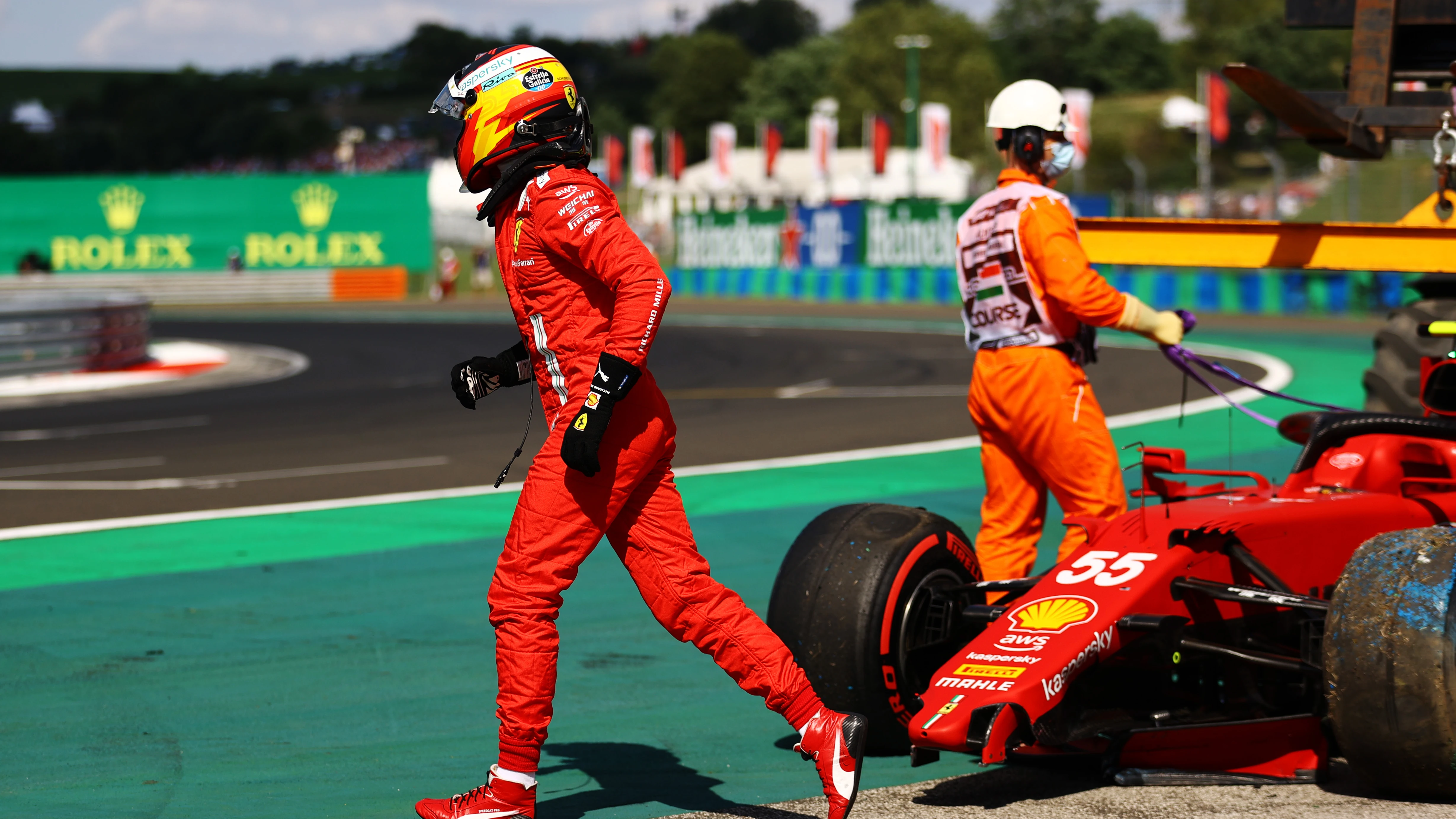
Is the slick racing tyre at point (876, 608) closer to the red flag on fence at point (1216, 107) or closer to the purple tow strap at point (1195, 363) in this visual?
the purple tow strap at point (1195, 363)

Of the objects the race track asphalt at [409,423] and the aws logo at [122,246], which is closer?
the race track asphalt at [409,423]

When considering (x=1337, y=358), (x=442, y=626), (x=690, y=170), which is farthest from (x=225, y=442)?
(x=690, y=170)

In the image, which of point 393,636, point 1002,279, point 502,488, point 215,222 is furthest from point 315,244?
point 1002,279

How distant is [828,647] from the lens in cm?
447

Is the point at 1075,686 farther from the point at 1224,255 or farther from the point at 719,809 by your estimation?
the point at 1224,255

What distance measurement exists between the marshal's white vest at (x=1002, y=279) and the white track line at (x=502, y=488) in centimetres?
181

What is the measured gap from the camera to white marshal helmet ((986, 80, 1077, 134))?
546 cm

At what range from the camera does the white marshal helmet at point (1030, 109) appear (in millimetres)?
5457

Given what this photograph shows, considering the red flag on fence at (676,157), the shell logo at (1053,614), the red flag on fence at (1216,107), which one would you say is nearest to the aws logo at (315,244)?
the red flag on fence at (676,157)

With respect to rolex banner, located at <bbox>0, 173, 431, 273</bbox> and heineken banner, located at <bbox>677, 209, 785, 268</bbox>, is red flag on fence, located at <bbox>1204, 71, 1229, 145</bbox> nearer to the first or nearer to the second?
heineken banner, located at <bbox>677, 209, 785, 268</bbox>

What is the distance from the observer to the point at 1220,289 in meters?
26.9

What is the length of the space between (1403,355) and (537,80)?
549 cm

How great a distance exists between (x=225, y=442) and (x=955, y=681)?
31.8ft

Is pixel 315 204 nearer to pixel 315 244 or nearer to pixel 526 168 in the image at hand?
pixel 315 244
